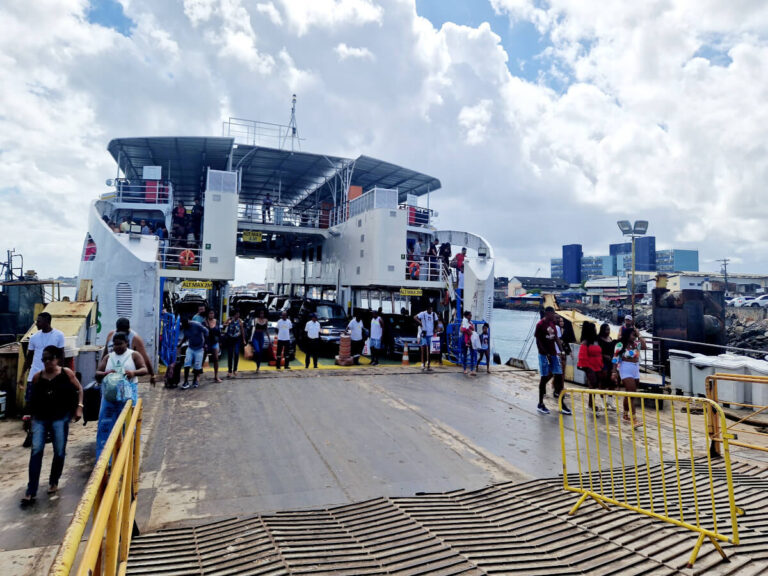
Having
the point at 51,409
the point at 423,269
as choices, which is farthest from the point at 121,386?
the point at 423,269

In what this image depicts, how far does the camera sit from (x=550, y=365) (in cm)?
803

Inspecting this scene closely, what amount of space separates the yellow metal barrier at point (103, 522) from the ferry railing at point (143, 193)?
16020 mm

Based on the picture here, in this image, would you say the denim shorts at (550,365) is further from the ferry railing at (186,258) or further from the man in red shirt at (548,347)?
the ferry railing at (186,258)

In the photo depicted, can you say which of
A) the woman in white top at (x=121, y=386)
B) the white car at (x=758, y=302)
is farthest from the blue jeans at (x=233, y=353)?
the white car at (x=758, y=302)

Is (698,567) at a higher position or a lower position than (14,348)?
lower

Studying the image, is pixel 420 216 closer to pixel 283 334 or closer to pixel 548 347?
pixel 283 334

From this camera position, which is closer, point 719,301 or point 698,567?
point 698,567

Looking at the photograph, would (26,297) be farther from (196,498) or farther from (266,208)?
(196,498)

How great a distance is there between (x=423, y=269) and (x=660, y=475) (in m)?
12.6

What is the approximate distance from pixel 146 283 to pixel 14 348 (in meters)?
3.64

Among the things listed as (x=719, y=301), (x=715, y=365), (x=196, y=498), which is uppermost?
(x=719, y=301)

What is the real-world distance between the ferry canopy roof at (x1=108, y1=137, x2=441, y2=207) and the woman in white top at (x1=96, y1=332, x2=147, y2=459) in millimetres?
14484

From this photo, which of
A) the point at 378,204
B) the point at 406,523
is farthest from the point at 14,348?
the point at 378,204

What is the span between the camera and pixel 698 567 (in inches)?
118
